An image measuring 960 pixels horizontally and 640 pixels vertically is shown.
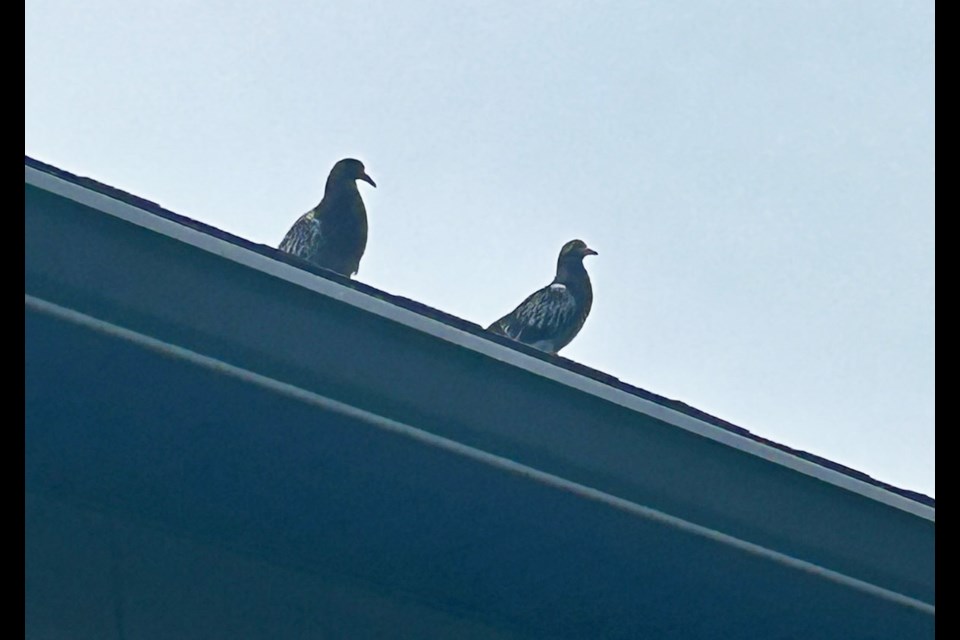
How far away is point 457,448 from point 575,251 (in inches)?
239

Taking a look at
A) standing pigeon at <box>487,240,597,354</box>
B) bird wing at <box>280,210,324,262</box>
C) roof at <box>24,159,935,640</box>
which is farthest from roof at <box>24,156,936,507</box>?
bird wing at <box>280,210,324,262</box>

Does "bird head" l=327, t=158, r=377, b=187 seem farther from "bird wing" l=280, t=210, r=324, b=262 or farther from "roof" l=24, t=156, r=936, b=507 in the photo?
"roof" l=24, t=156, r=936, b=507

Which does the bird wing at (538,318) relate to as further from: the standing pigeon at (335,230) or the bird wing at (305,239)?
the bird wing at (305,239)

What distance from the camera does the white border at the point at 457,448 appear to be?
2.39 meters

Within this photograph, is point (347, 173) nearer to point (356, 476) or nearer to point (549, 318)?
point (549, 318)

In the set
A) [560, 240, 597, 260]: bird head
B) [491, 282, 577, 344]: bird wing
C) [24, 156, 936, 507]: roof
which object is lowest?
[24, 156, 936, 507]: roof

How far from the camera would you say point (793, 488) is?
2.71 metres

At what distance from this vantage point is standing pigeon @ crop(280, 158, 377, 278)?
731cm

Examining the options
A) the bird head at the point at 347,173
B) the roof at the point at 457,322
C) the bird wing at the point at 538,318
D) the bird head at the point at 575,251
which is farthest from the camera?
the bird head at the point at 575,251

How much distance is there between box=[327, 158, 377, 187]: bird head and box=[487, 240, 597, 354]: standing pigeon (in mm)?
1224

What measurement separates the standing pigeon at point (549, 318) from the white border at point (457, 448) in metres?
4.27

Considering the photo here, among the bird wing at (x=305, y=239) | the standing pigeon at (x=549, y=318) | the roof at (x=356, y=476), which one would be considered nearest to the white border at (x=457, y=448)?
the roof at (x=356, y=476)
